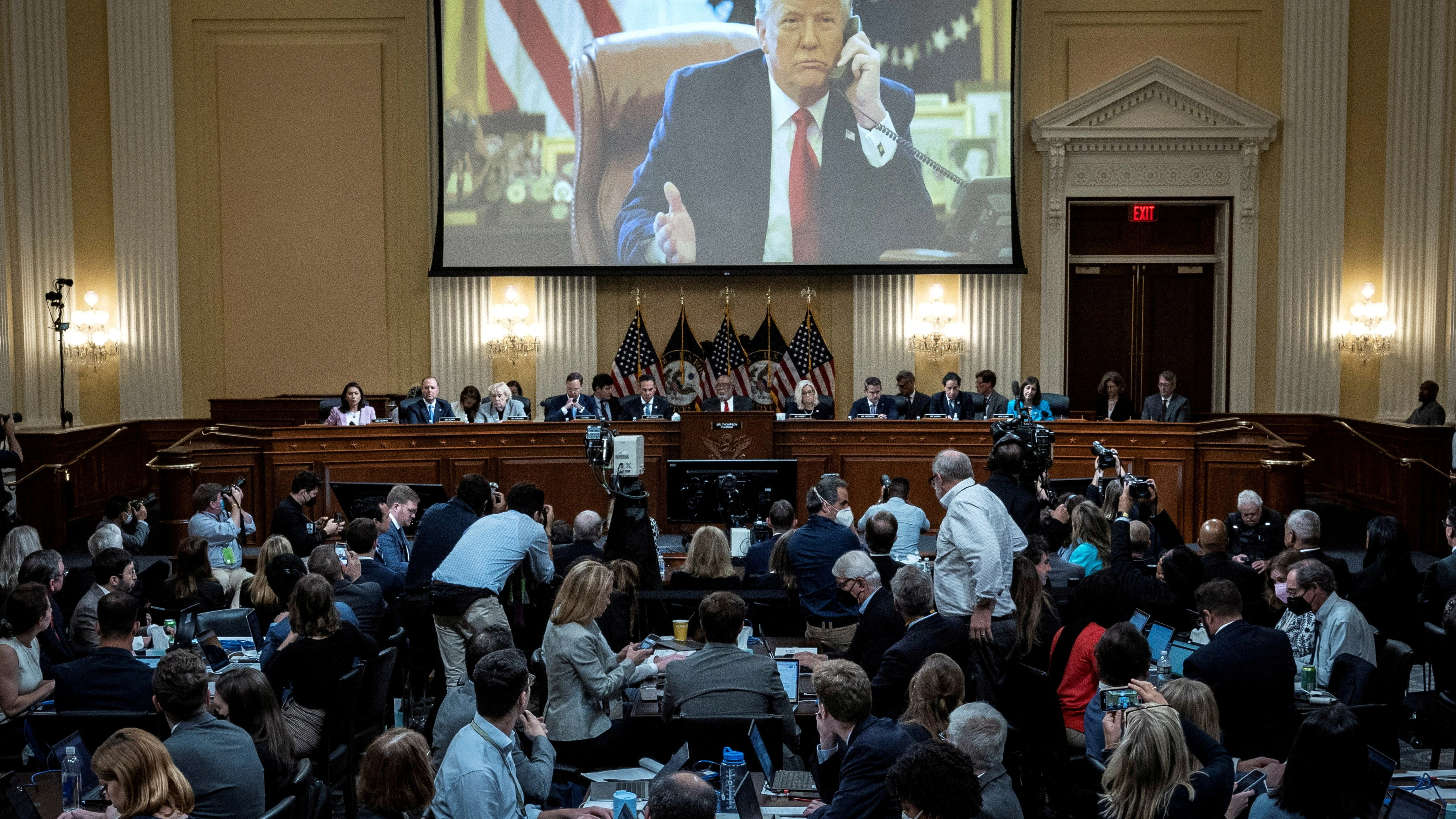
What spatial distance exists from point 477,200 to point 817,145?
4.00 metres

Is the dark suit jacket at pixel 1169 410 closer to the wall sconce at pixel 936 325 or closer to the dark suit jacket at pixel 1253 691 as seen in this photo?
the wall sconce at pixel 936 325

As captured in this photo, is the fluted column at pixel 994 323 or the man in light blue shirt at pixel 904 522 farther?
the fluted column at pixel 994 323

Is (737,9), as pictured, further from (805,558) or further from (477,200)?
(805,558)

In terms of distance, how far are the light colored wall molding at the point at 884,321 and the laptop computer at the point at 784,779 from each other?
1079 centimetres

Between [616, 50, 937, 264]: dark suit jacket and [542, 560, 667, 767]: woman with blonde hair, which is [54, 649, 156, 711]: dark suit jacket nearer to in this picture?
[542, 560, 667, 767]: woman with blonde hair

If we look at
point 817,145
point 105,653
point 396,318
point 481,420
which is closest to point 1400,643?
point 105,653

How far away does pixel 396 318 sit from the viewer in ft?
49.6

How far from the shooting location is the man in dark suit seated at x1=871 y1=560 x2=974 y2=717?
5.18 meters

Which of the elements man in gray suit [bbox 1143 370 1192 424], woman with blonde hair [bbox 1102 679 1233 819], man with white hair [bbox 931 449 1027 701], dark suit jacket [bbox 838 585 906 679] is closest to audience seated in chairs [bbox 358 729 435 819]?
woman with blonde hair [bbox 1102 679 1233 819]

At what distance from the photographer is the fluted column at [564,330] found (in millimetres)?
15070

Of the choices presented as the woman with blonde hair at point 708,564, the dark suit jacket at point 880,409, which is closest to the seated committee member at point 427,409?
the dark suit jacket at point 880,409

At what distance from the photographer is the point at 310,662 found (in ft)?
17.3

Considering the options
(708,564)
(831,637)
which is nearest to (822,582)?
(831,637)

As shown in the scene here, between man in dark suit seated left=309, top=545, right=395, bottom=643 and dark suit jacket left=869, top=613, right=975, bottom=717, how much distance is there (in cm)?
251
